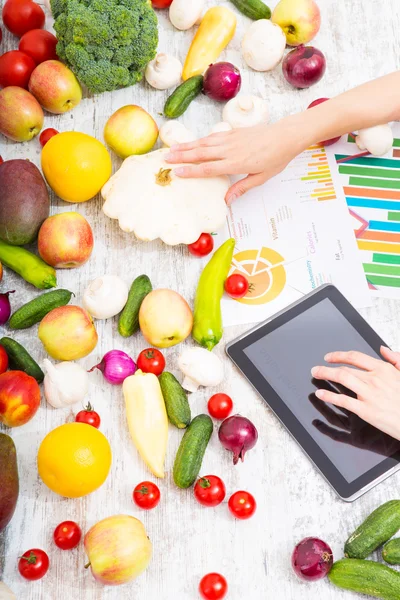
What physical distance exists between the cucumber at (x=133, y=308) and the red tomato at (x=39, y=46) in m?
0.59

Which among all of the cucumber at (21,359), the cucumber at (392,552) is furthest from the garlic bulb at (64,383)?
the cucumber at (392,552)

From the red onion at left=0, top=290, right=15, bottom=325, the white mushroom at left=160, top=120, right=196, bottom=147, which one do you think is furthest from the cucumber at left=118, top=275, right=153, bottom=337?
the white mushroom at left=160, top=120, right=196, bottom=147

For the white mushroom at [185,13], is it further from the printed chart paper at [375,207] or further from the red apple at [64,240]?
the red apple at [64,240]

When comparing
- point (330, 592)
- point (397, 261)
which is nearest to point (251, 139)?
point (397, 261)

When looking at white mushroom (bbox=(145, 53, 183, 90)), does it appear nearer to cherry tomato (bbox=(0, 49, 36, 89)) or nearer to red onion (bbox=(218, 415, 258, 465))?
cherry tomato (bbox=(0, 49, 36, 89))

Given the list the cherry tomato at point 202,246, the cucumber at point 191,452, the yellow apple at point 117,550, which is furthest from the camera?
the cherry tomato at point 202,246

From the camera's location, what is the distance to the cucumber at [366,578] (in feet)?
3.54

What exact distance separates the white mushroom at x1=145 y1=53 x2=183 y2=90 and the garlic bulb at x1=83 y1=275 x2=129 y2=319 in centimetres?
51

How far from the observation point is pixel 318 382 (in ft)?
4.17

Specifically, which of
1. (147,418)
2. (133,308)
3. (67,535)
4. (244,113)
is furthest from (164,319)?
(244,113)

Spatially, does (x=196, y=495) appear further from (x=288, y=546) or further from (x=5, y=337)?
(x=5, y=337)

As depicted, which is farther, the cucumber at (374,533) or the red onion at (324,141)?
the red onion at (324,141)

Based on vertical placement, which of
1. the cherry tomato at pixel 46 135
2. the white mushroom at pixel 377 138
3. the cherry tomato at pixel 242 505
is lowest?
the cherry tomato at pixel 242 505

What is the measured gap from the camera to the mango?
1.31 metres
